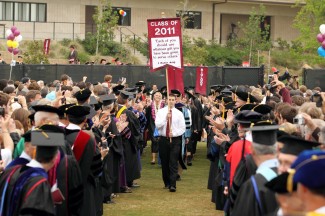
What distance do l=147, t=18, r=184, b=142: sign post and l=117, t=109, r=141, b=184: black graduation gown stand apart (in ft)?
4.22

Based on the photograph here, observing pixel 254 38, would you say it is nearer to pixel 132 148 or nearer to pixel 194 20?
pixel 194 20

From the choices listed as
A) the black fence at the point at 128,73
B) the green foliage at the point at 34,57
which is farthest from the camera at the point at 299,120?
the green foliage at the point at 34,57

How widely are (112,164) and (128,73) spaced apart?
16488 millimetres

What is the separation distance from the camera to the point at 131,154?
16672 mm

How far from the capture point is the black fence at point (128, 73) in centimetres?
2943

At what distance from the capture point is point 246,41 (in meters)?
50.8

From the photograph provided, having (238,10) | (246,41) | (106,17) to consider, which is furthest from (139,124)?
(238,10)

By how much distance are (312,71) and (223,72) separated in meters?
4.40

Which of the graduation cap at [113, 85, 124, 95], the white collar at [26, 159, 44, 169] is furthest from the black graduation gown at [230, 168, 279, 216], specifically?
the graduation cap at [113, 85, 124, 95]

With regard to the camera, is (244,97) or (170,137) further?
(170,137)

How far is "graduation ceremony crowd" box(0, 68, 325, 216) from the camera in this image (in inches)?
234

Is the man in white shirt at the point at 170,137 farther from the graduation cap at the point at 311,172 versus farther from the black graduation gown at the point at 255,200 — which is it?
the graduation cap at the point at 311,172

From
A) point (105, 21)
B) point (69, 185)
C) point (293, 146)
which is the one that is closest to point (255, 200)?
point (293, 146)

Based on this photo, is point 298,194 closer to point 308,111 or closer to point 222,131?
point 308,111
